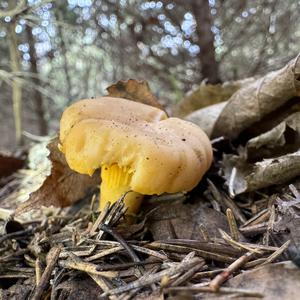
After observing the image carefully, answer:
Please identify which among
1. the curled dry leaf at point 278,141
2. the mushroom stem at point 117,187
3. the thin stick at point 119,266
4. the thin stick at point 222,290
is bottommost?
the thin stick at point 119,266

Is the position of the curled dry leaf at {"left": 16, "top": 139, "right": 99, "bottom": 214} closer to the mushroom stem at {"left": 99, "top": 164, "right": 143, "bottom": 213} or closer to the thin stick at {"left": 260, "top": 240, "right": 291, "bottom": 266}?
the mushroom stem at {"left": 99, "top": 164, "right": 143, "bottom": 213}

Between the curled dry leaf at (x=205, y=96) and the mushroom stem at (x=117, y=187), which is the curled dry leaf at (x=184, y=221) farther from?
the curled dry leaf at (x=205, y=96)

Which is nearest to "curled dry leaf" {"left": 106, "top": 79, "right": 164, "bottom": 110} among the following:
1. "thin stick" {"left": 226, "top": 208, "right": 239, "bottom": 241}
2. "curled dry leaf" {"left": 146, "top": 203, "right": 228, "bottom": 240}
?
"curled dry leaf" {"left": 146, "top": 203, "right": 228, "bottom": 240}

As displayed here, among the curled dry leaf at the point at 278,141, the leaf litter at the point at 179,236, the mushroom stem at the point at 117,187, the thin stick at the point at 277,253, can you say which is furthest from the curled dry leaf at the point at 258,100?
the thin stick at the point at 277,253

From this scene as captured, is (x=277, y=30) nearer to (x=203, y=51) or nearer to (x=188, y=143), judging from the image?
(x=203, y=51)

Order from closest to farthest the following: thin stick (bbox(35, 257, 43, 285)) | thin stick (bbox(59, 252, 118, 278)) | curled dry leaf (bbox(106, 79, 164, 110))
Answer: thin stick (bbox(59, 252, 118, 278)), thin stick (bbox(35, 257, 43, 285)), curled dry leaf (bbox(106, 79, 164, 110))

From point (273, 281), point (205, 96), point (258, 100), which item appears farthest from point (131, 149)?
point (205, 96)
